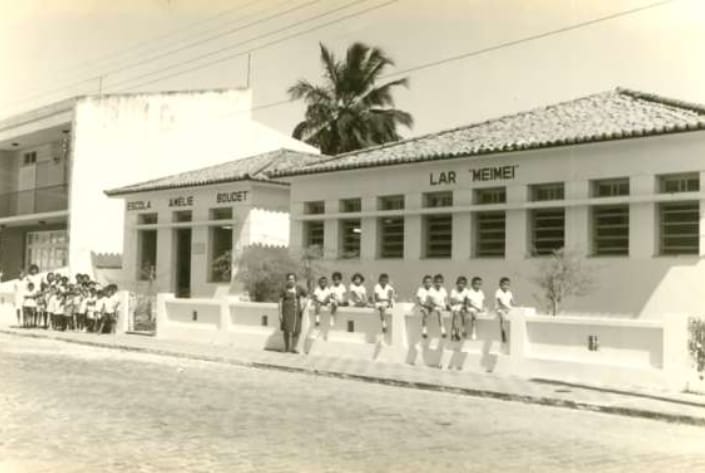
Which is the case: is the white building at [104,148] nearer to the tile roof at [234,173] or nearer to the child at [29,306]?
the tile roof at [234,173]

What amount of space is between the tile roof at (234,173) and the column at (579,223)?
836 cm

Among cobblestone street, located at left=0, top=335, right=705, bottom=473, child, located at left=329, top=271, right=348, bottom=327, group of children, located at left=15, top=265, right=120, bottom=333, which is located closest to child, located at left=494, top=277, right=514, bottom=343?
cobblestone street, located at left=0, top=335, right=705, bottom=473

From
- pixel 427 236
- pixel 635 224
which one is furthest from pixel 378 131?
pixel 635 224

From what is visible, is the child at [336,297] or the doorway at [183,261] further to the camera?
the doorway at [183,261]

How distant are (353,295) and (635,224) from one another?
5445mm

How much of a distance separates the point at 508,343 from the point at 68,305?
1350 cm

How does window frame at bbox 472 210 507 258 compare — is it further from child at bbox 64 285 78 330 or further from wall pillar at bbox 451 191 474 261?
child at bbox 64 285 78 330

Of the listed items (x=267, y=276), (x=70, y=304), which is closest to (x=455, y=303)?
(x=267, y=276)

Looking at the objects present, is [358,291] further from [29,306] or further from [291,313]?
[29,306]

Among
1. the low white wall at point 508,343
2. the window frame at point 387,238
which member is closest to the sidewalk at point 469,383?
the low white wall at point 508,343

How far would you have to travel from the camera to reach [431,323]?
16.2 m

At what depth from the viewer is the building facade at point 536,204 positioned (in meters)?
16.3

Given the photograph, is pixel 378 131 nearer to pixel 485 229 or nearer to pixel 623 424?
pixel 485 229

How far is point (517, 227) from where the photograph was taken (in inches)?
728
